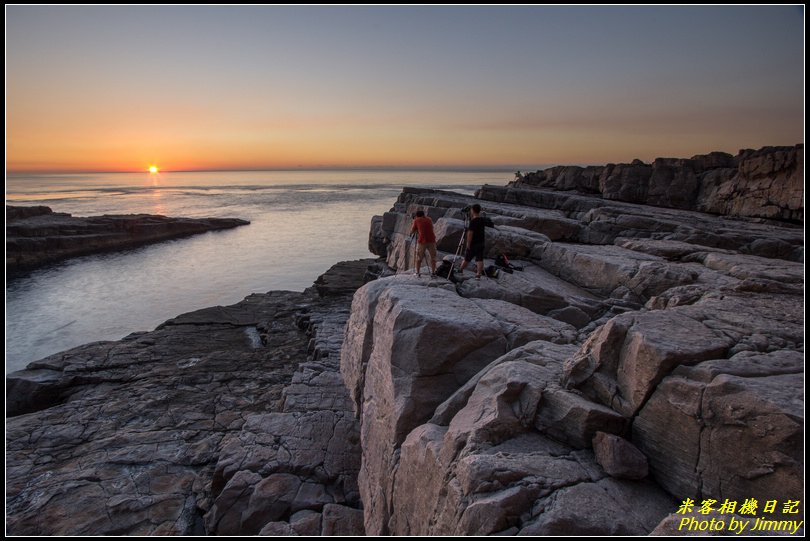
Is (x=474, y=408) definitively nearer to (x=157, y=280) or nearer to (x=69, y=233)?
(x=157, y=280)

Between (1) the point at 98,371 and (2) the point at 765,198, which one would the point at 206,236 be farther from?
(2) the point at 765,198

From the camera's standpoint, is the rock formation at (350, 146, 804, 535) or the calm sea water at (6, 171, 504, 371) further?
the calm sea water at (6, 171, 504, 371)

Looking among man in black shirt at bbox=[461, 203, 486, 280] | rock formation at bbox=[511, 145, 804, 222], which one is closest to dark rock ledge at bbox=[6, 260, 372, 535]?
man in black shirt at bbox=[461, 203, 486, 280]

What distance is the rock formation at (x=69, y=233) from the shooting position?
43363mm

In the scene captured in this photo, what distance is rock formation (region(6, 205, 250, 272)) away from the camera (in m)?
43.4

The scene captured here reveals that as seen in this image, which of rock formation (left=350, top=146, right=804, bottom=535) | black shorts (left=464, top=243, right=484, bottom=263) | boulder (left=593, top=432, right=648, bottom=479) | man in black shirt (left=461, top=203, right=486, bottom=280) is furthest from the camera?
black shorts (left=464, top=243, right=484, bottom=263)

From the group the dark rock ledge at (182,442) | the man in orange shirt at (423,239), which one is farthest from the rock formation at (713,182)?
the dark rock ledge at (182,442)

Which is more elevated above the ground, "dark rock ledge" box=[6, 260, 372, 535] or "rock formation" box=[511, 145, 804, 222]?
"rock formation" box=[511, 145, 804, 222]

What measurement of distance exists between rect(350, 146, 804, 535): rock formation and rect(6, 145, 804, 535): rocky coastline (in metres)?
0.03

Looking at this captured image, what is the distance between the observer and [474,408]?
18.9 feet

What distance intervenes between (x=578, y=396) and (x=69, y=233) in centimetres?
5868

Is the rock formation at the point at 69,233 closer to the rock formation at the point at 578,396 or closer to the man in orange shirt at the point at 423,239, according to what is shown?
the rock formation at the point at 578,396

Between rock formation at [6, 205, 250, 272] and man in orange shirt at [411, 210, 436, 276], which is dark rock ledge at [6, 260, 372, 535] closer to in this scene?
man in orange shirt at [411, 210, 436, 276]

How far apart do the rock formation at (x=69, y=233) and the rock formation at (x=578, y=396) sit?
48.8 metres
